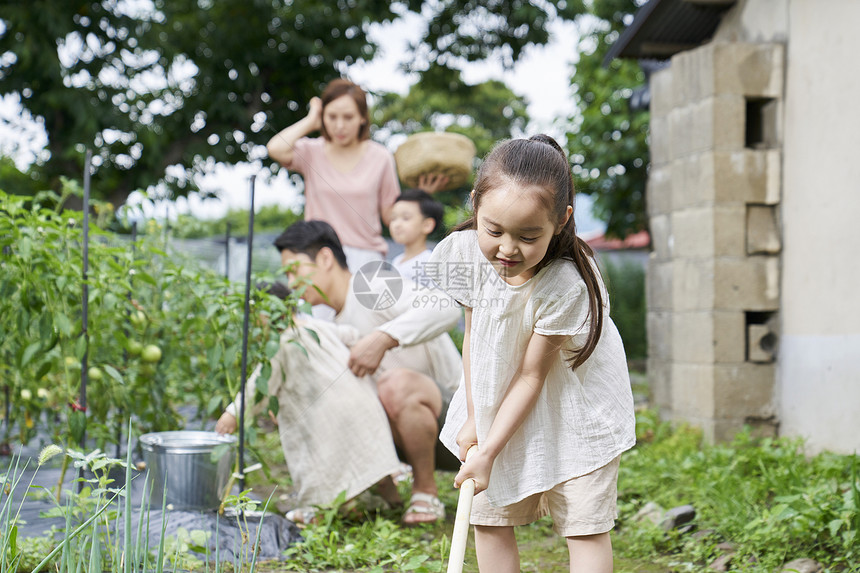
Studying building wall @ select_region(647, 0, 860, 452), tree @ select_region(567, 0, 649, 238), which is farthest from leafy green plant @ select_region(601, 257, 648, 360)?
building wall @ select_region(647, 0, 860, 452)

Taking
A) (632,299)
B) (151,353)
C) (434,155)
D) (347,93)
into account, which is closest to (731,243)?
(434,155)

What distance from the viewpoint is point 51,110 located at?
25.3ft

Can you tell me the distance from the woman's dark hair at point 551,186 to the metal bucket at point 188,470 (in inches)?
49.3

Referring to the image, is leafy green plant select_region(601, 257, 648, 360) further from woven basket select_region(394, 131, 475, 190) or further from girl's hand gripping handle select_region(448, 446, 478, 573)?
girl's hand gripping handle select_region(448, 446, 478, 573)

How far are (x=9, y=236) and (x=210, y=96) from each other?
6.25 meters

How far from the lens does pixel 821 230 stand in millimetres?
3570

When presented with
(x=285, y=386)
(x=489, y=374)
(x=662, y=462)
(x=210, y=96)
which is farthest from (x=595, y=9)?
(x=489, y=374)

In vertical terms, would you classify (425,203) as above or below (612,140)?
below

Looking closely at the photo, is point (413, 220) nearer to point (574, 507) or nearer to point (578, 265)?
point (578, 265)

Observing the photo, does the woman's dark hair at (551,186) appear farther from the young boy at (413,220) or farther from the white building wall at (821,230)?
the white building wall at (821,230)

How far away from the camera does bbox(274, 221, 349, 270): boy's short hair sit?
2.74 metres

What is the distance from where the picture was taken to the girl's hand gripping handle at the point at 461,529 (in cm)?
139

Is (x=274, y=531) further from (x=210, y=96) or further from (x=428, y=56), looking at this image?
(x=428, y=56)

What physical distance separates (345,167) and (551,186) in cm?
215
